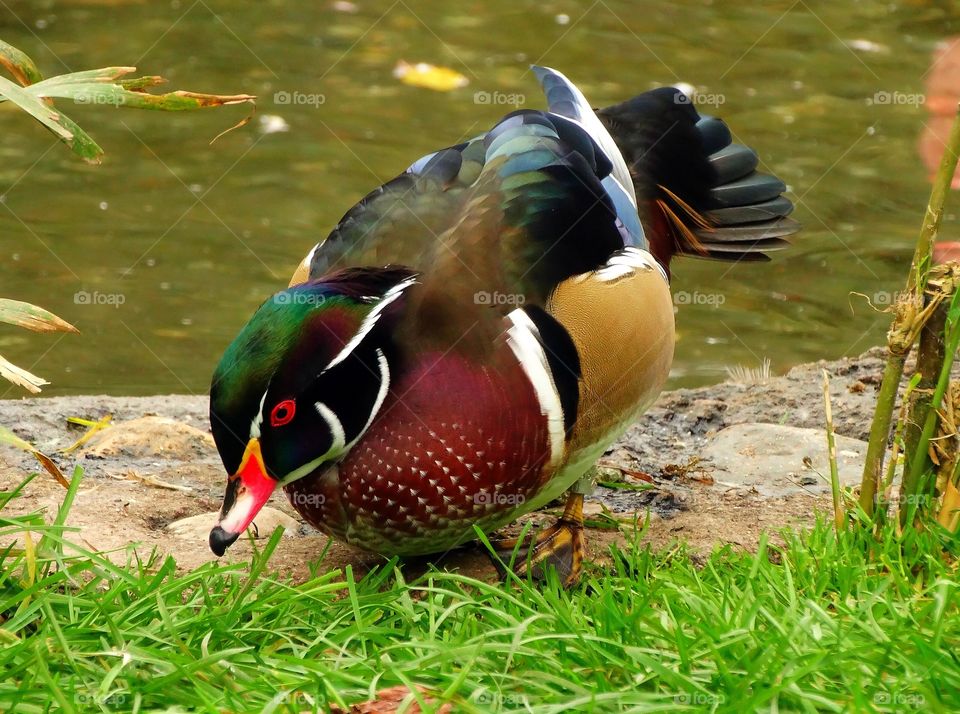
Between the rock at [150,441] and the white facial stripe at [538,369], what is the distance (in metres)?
1.36

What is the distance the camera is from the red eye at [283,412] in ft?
7.82

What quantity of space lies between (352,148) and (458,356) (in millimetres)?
4097

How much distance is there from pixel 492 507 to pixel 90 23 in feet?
20.5

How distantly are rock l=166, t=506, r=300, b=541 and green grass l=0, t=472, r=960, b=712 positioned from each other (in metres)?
0.26

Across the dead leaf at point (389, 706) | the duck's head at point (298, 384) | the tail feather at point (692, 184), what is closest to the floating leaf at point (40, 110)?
the duck's head at point (298, 384)

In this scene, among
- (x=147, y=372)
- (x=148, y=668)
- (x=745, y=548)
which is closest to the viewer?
(x=148, y=668)

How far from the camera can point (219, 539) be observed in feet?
7.63

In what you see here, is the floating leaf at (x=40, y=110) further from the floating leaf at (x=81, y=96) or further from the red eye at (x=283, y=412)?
the red eye at (x=283, y=412)

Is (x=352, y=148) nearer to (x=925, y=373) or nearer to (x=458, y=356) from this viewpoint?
(x=458, y=356)

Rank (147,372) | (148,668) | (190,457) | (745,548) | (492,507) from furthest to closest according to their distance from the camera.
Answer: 1. (147,372)
2. (190,457)
3. (745,548)
4. (492,507)
5. (148,668)

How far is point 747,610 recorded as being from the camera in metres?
2.26

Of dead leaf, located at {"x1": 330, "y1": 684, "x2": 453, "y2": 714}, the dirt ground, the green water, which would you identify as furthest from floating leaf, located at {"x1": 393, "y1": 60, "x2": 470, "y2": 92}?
dead leaf, located at {"x1": 330, "y1": 684, "x2": 453, "y2": 714}

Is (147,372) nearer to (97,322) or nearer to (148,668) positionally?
(97,322)

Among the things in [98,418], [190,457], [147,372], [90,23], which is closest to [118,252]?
[147,372]
